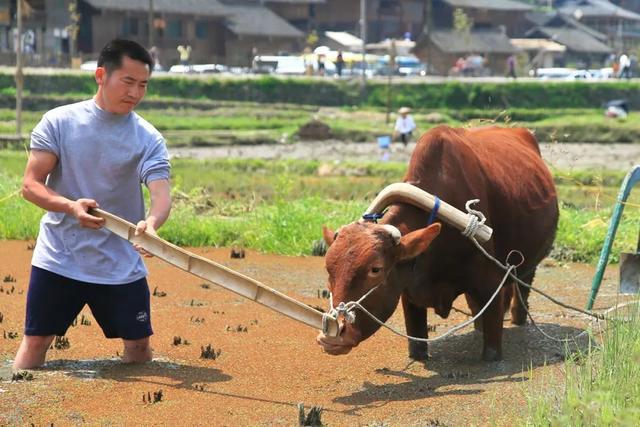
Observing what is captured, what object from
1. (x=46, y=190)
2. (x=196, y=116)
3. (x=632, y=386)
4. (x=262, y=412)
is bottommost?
(x=196, y=116)

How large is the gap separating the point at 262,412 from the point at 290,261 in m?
6.71

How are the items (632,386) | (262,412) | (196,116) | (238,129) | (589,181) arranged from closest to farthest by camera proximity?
(632,386)
(262,412)
(589,181)
(238,129)
(196,116)

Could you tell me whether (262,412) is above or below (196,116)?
above

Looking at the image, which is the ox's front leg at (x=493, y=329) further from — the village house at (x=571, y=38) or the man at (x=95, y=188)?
the village house at (x=571, y=38)

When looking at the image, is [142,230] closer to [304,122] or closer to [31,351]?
[31,351]

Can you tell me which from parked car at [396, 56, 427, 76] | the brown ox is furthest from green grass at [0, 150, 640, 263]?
parked car at [396, 56, 427, 76]

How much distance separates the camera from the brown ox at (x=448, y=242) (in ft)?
23.6

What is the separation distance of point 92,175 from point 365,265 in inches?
67.8

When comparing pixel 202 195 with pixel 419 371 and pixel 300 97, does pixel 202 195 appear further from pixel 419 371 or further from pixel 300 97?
pixel 300 97

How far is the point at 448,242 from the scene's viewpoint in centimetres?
795

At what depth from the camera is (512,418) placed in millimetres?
6219

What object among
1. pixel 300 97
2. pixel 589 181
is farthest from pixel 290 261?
pixel 300 97

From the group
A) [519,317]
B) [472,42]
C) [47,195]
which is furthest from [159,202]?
[472,42]

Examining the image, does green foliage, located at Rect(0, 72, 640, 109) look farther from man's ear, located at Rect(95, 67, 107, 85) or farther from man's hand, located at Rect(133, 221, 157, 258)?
man's hand, located at Rect(133, 221, 157, 258)
